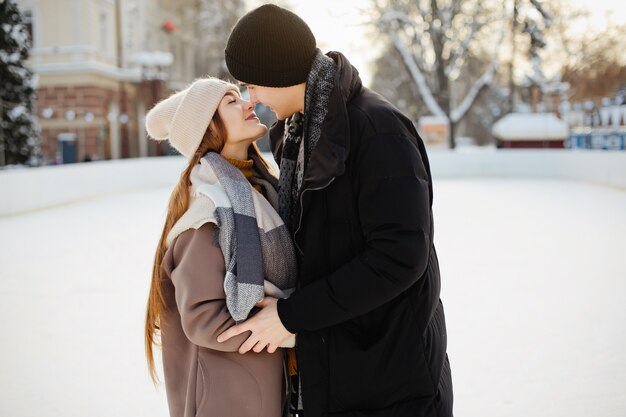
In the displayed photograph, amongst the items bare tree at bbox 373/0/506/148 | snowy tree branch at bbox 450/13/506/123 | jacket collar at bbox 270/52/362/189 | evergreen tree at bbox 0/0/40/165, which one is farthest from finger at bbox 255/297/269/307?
snowy tree branch at bbox 450/13/506/123

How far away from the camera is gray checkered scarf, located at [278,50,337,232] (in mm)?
1507

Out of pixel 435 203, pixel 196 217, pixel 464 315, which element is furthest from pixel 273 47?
pixel 435 203

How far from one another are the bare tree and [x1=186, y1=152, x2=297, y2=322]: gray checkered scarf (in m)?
24.1

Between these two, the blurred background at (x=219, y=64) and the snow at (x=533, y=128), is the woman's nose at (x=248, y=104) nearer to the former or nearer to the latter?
the blurred background at (x=219, y=64)

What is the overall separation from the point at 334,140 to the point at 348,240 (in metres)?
0.23

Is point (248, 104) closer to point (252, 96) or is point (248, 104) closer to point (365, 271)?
point (252, 96)

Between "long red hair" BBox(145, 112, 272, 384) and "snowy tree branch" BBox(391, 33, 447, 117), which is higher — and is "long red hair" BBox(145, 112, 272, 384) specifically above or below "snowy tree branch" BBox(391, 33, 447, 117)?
below

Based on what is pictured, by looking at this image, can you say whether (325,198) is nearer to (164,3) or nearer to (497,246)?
(497,246)

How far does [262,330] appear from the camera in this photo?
155 cm

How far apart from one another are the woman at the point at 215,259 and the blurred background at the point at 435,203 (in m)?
0.39

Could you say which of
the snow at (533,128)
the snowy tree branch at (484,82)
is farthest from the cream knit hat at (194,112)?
the snowy tree branch at (484,82)

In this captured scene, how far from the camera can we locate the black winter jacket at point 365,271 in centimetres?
143

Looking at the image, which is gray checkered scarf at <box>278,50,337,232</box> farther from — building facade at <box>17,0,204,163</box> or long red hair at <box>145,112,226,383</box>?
building facade at <box>17,0,204,163</box>

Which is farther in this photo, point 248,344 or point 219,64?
point 219,64
